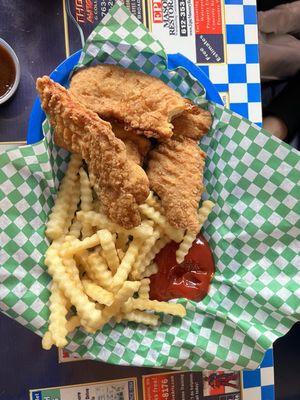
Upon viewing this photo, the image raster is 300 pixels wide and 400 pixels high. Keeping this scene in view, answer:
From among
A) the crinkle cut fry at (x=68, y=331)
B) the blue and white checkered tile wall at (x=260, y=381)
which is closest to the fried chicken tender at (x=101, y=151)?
the crinkle cut fry at (x=68, y=331)

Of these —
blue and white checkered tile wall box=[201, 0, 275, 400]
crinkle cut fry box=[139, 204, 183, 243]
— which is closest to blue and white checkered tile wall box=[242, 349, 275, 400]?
crinkle cut fry box=[139, 204, 183, 243]

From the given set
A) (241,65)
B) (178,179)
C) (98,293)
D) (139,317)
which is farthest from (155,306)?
(241,65)

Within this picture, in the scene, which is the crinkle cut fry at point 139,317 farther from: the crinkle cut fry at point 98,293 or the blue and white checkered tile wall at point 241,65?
the blue and white checkered tile wall at point 241,65

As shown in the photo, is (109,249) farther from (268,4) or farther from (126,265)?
(268,4)

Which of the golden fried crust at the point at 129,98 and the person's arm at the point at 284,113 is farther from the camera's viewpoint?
the person's arm at the point at 284,113

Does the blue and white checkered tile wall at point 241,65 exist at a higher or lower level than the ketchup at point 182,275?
higher

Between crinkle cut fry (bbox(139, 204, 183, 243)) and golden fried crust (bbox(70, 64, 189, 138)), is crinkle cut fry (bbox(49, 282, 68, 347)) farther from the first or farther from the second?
golden fried crust (bbox(70, 64, 189, 138))
